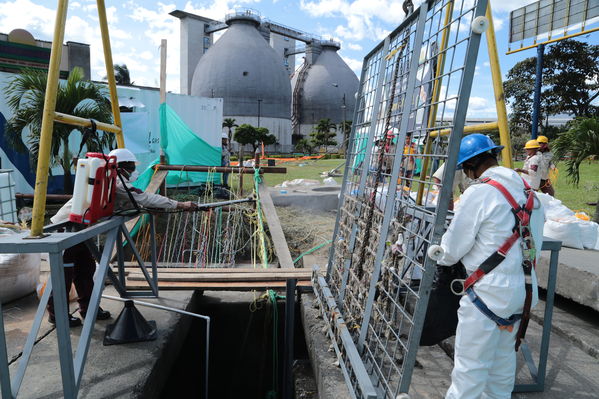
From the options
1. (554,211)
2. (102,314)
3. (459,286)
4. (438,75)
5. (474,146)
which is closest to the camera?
(474,146)

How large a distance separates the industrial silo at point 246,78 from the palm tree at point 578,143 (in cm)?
5342

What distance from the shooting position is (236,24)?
62688mm

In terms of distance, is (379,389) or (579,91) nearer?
(379,389)

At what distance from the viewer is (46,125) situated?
2.43 meters

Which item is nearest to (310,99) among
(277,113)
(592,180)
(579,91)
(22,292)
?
(277,113)

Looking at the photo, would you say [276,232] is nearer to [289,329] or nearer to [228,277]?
[228,277]

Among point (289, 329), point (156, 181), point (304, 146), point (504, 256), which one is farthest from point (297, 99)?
point (504, 256)

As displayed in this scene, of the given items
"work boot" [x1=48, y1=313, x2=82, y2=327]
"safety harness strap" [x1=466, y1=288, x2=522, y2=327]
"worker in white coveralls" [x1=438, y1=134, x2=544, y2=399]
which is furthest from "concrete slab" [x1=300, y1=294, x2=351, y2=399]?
"work boot" [x1=48, y1=313, x2=82, y2=327]

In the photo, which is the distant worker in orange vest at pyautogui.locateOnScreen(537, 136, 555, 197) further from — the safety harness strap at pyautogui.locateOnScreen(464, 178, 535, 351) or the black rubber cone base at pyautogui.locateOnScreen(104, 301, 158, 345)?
the black rubber cone base at pyautogui.locateOnScreen(104, 301, 158, 345)

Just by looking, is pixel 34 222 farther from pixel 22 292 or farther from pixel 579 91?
pixel 579 91

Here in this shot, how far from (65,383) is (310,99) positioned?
228 feet

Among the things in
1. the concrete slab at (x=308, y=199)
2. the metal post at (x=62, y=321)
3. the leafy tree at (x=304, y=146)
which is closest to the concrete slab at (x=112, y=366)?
the metal post at (x=62, y=321)

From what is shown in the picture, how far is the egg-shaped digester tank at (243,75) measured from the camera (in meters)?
59.3

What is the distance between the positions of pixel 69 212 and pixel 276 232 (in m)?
3.07
